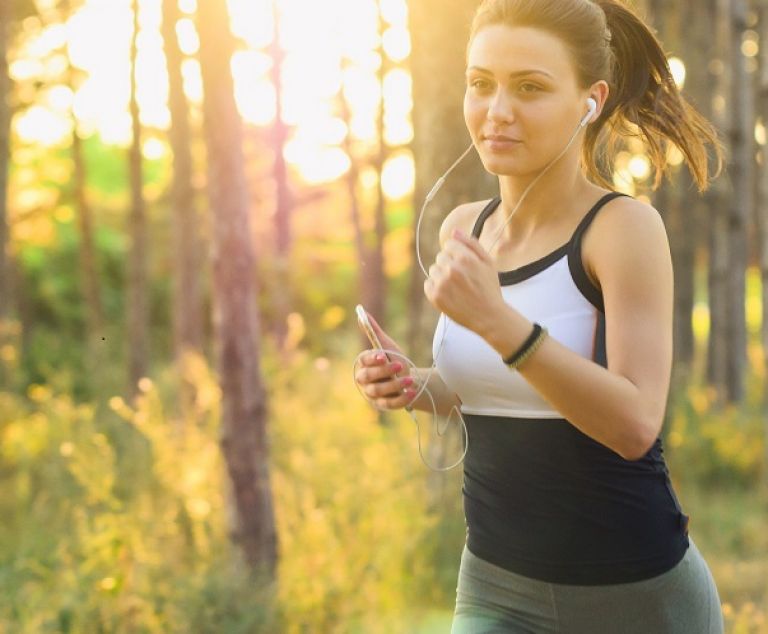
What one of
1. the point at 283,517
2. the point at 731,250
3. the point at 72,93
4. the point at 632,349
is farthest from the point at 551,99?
the point at 72,93

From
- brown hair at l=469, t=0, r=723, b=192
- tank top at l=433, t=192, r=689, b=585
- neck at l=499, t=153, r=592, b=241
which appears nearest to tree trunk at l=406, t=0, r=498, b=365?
brown hair at l=469, t=0, r=723, b=192

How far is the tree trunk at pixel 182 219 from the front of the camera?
1059 cm

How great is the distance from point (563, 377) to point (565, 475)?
0.31 metres

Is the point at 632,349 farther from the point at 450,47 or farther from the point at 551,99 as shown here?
the point at 450,47

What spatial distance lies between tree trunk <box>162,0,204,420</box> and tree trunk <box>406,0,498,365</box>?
390cm

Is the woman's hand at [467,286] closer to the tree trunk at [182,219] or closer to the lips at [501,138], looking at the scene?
the lips at [501,138]

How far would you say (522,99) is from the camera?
2.33 m

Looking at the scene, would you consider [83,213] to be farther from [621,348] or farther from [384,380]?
[621,348]

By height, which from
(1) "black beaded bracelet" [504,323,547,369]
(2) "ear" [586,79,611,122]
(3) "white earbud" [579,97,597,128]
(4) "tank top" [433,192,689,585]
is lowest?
(4) "tank top" [433,192,689,585]

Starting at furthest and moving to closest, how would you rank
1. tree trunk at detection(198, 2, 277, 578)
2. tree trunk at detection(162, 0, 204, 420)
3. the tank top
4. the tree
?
the tree, tree trunk at detection(162, 0, 204, 420), tree trunk at detection(198, 2, 277, 578), the tank top

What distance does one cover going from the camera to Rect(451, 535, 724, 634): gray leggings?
2285 millimetres

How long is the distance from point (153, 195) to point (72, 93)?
16.8m

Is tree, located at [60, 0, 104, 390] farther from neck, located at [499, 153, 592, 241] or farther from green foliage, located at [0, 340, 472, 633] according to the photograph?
neck, located at [499, 153, 592, 241]

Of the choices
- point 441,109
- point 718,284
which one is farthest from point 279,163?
point 441,109
